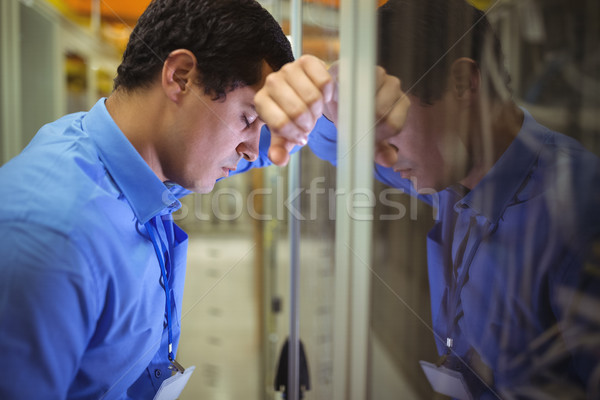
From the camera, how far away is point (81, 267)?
41 cm

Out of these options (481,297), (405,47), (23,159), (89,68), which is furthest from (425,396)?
(89,68)

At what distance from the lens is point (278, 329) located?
1.26m

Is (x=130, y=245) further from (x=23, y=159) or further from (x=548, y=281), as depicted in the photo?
(x=548, y=281)

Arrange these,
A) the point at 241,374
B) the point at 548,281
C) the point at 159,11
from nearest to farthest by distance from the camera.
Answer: the point at 548,281 < the point at 159,11 < the point at 241,374

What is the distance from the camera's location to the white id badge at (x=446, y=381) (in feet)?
1.32

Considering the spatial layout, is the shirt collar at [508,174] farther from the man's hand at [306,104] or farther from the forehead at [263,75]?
the forehead at [263,75]

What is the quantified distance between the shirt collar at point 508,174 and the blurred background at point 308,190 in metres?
0.02

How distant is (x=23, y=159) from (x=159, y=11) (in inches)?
11.7

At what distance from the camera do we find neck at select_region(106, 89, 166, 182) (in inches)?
21.0

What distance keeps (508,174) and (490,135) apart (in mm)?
43

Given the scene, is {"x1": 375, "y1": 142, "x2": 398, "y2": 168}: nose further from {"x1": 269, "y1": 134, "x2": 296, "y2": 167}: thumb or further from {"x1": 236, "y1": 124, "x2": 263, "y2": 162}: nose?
{"x1": 236, "y1": 124, "x2": 263, "y2": 162}: nose

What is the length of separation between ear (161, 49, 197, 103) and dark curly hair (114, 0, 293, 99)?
0.04ft

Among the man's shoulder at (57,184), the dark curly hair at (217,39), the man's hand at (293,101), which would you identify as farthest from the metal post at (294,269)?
the man's shoulder at (57,184)

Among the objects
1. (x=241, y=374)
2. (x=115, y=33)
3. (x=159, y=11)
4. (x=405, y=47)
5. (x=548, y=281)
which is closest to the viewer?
(x=548, y=281)
